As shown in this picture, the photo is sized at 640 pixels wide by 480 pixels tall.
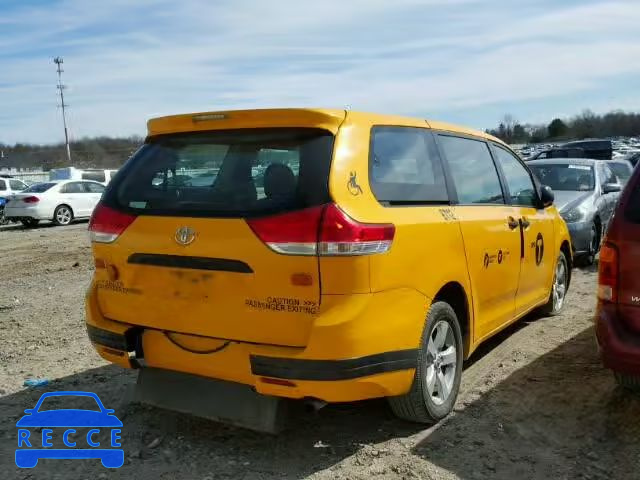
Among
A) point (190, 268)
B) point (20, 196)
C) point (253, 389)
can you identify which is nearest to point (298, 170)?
point (190, 268)

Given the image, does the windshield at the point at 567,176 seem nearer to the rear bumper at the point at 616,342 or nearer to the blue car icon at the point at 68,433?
the rear bumper at the point at 616,342

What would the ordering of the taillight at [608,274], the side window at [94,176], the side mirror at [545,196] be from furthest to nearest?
the side window at [94,176]
the side mirror at [545,196]
the taillight at [608,274]

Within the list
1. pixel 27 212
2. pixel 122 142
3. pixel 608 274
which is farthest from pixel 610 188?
pixel 122 142

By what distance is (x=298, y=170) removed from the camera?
324 centimetres

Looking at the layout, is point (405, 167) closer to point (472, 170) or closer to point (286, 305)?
point (472, 170)

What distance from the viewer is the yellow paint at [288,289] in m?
3.10

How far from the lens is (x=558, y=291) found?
21.6ft

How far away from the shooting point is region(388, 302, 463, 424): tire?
3.60 meters

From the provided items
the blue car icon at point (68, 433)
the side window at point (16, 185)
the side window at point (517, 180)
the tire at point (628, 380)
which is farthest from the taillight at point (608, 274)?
the side window at point (16, 185)

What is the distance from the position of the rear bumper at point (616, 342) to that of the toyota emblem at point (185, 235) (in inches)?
96.3

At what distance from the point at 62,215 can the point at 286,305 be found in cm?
1878

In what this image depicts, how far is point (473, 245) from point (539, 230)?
5.29 feet

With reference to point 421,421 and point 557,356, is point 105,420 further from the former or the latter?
point 557,356

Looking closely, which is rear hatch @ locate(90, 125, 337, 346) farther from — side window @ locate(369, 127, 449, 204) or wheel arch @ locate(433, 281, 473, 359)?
wheel arch @ locate(433, 281, 473, 359)
